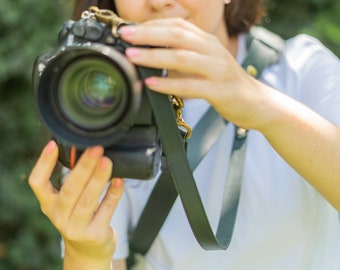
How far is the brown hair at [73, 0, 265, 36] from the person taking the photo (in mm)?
1979

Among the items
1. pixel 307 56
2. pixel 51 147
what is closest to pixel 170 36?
pixel 51 147

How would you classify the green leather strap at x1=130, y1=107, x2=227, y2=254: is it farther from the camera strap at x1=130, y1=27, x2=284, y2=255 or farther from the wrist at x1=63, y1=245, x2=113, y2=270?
A: the wrist at x1=63, y1=245, x2=113, y2=270

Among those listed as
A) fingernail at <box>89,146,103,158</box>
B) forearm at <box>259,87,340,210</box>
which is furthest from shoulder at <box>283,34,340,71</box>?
fingernail at <box>89,146,103,158</box>

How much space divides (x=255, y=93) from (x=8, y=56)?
5.29 ft

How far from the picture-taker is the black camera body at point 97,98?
136cm

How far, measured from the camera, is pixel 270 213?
179cm

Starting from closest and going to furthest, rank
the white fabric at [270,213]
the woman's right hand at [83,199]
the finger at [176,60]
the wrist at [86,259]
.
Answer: the finger at [176,60]
the woman's right hand at [83,199]
the wrist at [86,259]
the white fabric at [270,213]

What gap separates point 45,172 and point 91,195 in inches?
3.4

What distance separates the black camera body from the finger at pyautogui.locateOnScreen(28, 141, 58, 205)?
20 mm

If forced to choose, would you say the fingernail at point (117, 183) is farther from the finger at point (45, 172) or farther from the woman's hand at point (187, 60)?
the woman's hand at point (187, 60)

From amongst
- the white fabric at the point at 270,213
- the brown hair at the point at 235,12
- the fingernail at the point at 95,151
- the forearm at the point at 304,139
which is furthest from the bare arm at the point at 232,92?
the brown hair at the point at 235,12

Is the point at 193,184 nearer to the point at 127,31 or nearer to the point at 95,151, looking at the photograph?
the point at 95,151

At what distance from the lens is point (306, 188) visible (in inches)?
69.7

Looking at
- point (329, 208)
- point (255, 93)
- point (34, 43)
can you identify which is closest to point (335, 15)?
point (34, 43)
